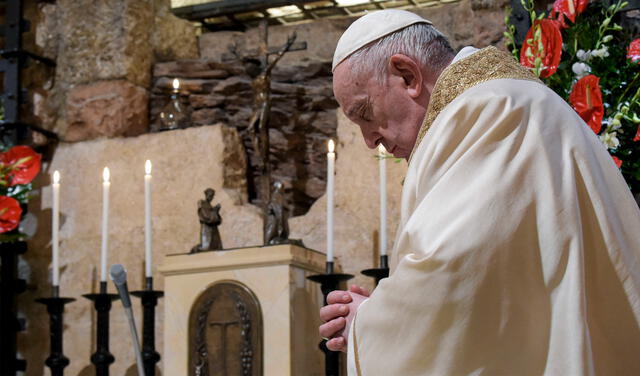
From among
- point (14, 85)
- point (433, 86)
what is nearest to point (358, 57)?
point (433, 86)

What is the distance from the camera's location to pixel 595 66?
2760 mm

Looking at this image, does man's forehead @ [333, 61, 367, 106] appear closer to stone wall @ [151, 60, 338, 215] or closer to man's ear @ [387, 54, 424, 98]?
man's ear @ [387, 54, 424, 98]

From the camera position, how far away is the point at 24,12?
4363 millimetres

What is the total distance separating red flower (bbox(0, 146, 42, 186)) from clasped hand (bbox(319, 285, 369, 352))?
2552 millimetres

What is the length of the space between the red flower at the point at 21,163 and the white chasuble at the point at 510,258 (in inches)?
105

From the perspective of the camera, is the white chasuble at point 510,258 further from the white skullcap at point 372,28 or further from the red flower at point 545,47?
the red flower at point 545,47

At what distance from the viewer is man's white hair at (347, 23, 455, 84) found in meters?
1.64

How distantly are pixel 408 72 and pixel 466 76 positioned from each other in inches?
4.6

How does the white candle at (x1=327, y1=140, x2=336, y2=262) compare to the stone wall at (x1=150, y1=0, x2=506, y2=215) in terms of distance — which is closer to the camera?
the white candle at (x1=327, y1=140, x2=336, y2=262)

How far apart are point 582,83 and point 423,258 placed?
4.89ft

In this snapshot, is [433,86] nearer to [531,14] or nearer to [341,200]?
[531,14]

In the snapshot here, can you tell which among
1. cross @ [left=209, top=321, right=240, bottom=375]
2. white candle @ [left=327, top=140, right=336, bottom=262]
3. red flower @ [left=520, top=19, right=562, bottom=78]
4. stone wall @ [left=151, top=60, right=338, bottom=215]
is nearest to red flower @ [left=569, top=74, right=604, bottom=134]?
red flower @ [left=520, top=19, right=562, bottom=78]

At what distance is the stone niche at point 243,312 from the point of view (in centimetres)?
305

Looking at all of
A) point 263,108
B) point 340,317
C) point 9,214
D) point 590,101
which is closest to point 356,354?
point 340,317
